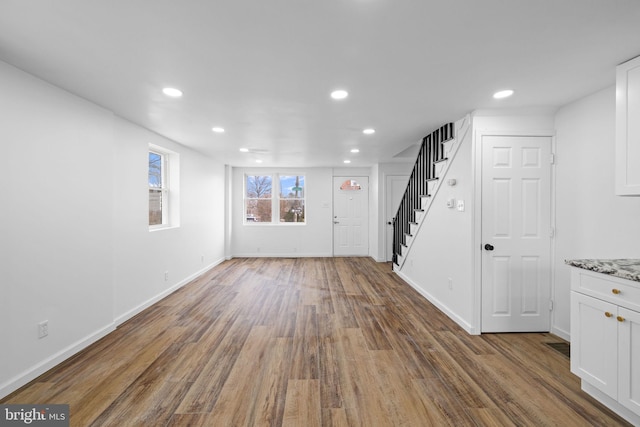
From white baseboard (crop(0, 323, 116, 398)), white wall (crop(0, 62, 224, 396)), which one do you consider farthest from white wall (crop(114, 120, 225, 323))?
white baseboard (crop(0, 323, 116, 398))

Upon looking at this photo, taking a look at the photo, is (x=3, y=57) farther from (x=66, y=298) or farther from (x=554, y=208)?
(x=554, y=208)

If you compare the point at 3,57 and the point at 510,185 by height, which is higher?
the point at 3,57

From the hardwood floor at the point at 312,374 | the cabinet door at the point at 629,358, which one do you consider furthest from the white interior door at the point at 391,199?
the cabinet door at the point at 629,358

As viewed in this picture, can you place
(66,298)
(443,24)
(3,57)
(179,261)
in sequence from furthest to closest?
(179,261), (66,298), (3,57), (443,24)

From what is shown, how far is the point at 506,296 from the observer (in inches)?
117

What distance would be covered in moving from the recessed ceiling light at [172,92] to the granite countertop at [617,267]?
3.42m

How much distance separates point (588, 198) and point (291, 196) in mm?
5760

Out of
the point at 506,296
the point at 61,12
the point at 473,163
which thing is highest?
the point at 61,12

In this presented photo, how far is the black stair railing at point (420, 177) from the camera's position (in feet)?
12.4

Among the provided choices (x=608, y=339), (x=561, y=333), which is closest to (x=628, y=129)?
(x=608, y=339)

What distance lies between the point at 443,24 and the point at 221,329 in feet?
10.7

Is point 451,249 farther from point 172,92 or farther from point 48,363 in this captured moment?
point 48,363

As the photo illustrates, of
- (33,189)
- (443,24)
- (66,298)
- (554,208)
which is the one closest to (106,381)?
(66,298)

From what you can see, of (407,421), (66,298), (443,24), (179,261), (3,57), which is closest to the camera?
(443,24)
